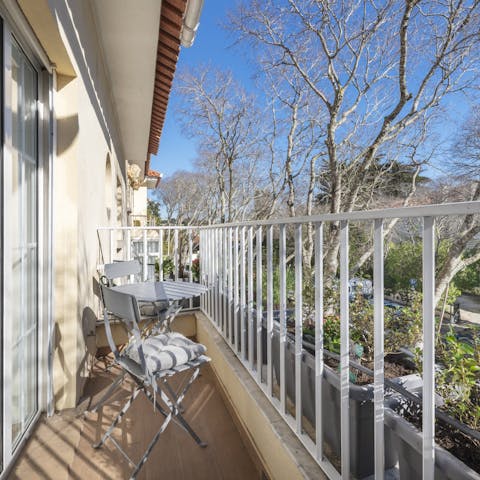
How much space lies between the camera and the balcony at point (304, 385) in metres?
0.98

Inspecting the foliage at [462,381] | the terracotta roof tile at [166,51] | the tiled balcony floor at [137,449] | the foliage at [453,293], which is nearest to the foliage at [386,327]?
the foliage at [453,293]

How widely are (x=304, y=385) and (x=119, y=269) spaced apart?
2.12 meters

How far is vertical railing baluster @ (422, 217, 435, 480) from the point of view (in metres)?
0.90

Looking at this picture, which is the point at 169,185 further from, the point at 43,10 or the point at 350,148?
the point at 43,10

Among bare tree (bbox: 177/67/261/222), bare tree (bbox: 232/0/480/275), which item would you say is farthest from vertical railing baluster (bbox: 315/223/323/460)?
bare tree (bbox: 177/67/261/222)

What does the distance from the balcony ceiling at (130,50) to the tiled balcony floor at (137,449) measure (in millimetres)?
3350

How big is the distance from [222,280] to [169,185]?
77.0 feet

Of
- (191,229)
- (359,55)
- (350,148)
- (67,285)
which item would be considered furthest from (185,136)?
(67,285)

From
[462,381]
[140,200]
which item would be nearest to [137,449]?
[462,381]

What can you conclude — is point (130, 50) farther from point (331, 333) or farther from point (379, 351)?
point (379, 351)

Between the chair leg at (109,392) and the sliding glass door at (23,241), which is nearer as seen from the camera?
the sliding glass door at (23,241)

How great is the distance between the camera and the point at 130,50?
3.84 metres

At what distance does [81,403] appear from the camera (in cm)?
246

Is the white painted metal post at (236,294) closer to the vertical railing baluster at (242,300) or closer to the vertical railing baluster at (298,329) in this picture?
the vertical railing baluster at (242,300)
